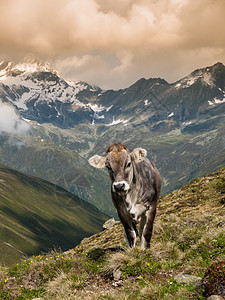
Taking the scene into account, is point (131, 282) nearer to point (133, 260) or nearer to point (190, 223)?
point (133, 260)

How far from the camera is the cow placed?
12634mm

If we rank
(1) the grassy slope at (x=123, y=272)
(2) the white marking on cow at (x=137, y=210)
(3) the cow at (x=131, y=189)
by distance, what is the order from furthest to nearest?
(2) the white marking on cow at (x=137, y=210)
(3) the cow at (x=131, y=189)
(1) the grassy slope at (x=123, y=272)

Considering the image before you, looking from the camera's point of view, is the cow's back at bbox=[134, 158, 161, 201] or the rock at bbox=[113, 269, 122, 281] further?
the cow's back at bbox=[134, 158, 161, 201]

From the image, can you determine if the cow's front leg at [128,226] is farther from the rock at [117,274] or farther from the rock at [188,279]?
the rock at [188,279]

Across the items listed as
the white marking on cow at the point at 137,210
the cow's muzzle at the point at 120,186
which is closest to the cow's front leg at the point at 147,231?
the white marking on cow at the point at 137,210

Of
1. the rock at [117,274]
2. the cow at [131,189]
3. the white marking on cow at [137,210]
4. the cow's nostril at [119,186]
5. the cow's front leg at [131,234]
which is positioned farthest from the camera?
Answer: the cow's front leg at [131,234]

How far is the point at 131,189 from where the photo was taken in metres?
13.7

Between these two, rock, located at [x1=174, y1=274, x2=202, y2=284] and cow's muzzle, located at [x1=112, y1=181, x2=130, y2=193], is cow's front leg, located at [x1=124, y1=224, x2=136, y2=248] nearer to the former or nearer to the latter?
cow's muzzle, located at [x1=112, y1=181, x2=130, y2=193]

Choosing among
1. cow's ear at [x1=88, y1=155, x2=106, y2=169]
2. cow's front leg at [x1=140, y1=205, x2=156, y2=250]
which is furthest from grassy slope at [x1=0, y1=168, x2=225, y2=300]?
cow's ear at [x1=88, y1=155, x2=106, y2=169]

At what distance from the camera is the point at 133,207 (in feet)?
44.9

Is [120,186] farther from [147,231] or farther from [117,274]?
[147,231]

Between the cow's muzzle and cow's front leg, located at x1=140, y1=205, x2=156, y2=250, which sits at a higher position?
the cow's muzzle

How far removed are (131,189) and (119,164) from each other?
5.59ft

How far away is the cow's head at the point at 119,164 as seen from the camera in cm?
1207
